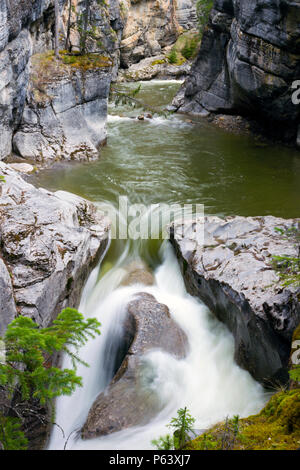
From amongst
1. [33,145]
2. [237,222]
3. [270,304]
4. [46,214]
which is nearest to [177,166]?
[33,145]

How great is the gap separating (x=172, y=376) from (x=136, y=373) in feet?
2.24

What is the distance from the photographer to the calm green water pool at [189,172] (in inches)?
487

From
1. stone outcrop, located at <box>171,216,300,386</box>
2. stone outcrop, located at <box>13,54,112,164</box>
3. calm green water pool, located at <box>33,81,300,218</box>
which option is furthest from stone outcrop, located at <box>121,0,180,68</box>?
stone outcrop, located at <box>171,216,300,386</box>

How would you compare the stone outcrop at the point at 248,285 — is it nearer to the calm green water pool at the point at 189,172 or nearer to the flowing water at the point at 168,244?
the flowing water at the point at 168,244

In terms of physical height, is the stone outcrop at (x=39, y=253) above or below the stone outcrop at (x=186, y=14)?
below

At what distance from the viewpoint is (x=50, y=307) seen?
20.4 ft

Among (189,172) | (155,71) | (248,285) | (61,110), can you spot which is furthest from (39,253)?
(155,71)

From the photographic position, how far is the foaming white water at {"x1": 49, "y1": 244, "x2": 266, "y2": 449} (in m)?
5.63

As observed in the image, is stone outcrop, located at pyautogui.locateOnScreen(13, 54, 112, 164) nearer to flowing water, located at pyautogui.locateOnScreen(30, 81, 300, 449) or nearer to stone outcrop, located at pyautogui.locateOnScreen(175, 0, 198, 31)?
flowing water, located at pyautogui.locateOnScreen(30, 81, 300, 449)

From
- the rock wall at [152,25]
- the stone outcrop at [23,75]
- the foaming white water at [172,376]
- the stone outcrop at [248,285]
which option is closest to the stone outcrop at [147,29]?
the rock wall at [152,25]

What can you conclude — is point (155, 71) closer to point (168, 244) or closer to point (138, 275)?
point (168, 244)

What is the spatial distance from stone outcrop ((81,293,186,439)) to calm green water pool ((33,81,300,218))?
5155 millimetres

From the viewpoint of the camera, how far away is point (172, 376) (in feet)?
21.1

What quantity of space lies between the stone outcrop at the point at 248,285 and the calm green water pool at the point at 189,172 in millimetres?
2959
